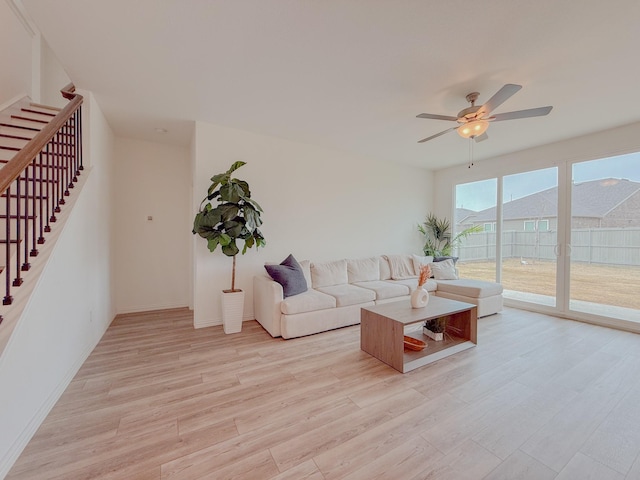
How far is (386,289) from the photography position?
3.99 meters

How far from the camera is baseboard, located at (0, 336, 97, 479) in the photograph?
136cm

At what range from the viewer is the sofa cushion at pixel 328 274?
3.99 m

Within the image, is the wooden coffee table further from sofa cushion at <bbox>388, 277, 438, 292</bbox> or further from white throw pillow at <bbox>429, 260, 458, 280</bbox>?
white throw pillow at <bbox>429, 260, 458, 280</bbox>

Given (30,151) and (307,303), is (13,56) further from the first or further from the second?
(307,303)

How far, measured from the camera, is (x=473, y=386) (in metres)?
2.19

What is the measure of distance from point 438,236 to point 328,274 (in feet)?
10.2

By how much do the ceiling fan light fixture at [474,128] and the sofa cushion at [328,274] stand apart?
2492 millimetres

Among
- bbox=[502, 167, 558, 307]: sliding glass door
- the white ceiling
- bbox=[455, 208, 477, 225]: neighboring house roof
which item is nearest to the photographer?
the white ceiling

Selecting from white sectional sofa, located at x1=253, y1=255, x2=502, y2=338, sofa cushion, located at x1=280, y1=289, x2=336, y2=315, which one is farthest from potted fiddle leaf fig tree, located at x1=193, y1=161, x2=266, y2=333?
sofa cushion, located at x1=280, y1=289, x2=336, y2=315

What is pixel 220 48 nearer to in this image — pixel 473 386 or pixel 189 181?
pixel 189 181

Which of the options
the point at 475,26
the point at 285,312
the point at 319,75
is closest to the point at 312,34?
the point at 319,75

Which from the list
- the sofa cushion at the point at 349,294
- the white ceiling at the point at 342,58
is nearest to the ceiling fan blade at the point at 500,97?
the white ceiling at the point at 342,58

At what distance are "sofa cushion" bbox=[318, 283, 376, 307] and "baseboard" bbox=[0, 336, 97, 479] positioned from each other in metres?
2.66

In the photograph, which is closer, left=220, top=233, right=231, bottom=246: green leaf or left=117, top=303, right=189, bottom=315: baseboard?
left=220, top=233, right=231, bottom=246: green leaf
